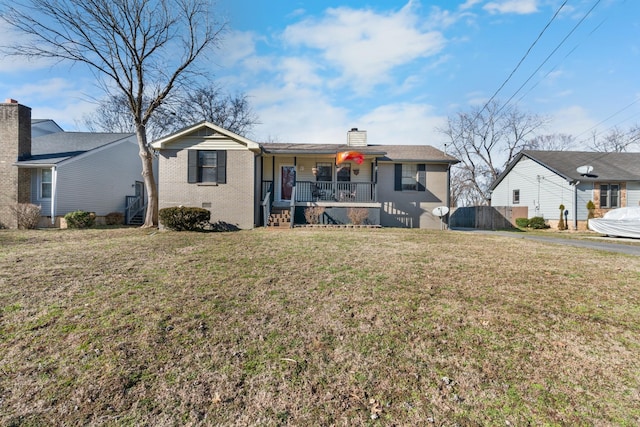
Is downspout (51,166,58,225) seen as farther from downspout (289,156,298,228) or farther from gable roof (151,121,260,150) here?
downspout (289,156,298,228)

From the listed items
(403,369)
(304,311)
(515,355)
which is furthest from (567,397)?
(304,311)

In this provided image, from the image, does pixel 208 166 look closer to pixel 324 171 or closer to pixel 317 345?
pixel 324 171

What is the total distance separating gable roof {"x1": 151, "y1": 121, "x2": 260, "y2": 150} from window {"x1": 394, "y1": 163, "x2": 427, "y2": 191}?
7.12m

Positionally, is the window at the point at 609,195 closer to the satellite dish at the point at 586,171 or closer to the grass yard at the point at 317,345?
the satellite dish at the point at 586,171

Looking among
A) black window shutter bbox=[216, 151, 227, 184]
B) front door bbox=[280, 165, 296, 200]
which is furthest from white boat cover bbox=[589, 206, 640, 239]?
black window shutter bbox=[216, 151, 227, 184]

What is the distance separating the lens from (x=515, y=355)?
3160 millimetres

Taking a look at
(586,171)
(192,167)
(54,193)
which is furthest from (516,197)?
(54,193)

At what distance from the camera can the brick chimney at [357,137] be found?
55.7 ft

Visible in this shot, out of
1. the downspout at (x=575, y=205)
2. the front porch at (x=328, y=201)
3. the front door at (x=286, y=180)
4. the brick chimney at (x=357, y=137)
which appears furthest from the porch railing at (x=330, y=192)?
the downspout at (x=575, y=205)

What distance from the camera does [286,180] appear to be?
15773 mm

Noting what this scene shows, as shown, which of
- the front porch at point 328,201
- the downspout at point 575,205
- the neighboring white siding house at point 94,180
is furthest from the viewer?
the downspout at point 575,205

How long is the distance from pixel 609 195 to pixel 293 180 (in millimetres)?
18589

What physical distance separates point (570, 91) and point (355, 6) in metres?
10.6

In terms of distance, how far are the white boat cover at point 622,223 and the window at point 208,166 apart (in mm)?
17090
